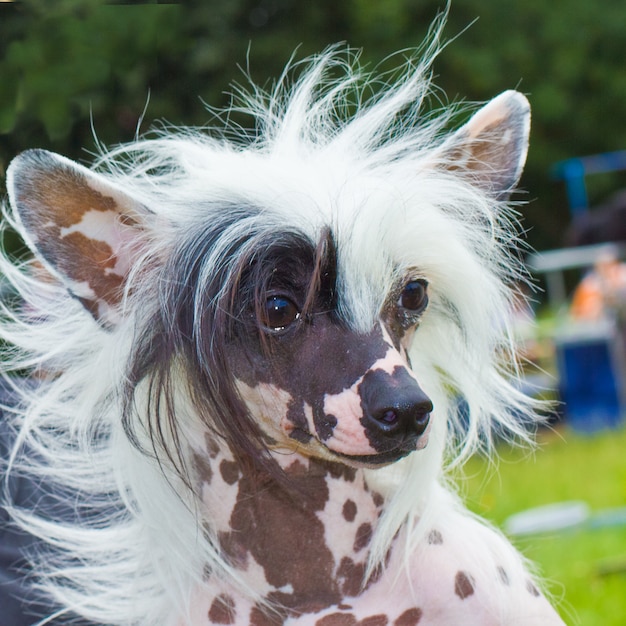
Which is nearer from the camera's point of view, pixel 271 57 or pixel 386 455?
pixel 386 455

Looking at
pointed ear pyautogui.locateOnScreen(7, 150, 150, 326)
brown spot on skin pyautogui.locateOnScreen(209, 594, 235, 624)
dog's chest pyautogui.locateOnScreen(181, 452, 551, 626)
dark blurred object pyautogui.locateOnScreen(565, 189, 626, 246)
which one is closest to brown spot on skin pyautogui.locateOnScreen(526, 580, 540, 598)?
dog's chest pyautogui.locateOnScreen(181, 452, 551, 626)

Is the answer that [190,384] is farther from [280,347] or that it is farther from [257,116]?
[257,116]

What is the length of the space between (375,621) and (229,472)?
0.32 m

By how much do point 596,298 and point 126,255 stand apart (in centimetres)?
561

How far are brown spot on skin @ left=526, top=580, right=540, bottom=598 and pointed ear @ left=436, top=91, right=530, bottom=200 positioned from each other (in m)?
0.64

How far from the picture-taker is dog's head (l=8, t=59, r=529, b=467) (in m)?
1.33

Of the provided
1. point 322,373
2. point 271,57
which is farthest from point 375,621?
point 271,57

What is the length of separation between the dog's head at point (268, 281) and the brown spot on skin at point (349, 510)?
0.38 ft

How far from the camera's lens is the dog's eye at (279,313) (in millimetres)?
1354

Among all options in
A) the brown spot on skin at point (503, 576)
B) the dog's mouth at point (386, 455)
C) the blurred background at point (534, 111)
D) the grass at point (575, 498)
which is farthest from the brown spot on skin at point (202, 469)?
the grass at point (575, 498)

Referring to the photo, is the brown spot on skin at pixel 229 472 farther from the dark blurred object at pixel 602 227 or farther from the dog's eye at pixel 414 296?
the dark blurred object at pixel 602 227

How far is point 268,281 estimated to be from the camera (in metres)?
1.36

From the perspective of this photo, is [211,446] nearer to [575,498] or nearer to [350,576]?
[350,576]

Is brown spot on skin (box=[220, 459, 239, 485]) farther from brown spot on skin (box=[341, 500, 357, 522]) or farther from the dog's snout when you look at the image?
the dog's snout
